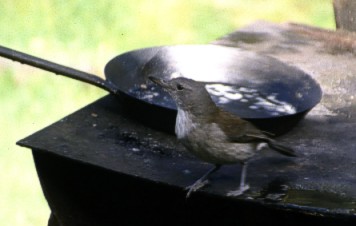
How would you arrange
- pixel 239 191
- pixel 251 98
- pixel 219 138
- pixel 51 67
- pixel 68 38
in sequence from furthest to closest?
pixel 68 38 → pixel 251 98 → pixel 51 67 → pixel 219 138 → pixel 239 191

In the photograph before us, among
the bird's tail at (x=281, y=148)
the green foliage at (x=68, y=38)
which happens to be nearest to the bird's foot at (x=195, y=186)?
the bird's tail at (x=281, y=148)

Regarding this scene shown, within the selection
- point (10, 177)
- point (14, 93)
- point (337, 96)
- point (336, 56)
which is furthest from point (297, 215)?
point (14, 93)

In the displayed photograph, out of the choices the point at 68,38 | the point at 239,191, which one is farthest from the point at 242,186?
the point at 68,38

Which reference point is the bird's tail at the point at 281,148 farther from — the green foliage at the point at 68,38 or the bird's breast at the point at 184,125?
the green foliage at the point at 68,38

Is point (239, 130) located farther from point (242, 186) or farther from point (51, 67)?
point (51, 67)

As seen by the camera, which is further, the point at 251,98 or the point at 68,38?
the point at 68,38

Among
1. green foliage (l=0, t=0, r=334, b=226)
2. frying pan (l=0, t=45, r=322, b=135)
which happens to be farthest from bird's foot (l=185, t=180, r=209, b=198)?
green foliage (l=0, t=0, r=334, b=226)

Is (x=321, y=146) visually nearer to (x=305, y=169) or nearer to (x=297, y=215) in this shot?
(x=305, y=169)
